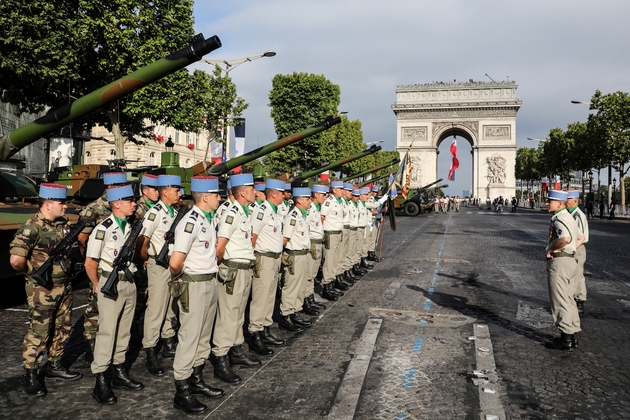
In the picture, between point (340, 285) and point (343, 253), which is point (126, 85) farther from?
point (343, 253)

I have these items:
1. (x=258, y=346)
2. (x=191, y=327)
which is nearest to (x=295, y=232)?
(x=258, y=346)

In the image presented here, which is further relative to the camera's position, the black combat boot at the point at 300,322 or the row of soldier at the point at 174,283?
the black combat boot at the point at 300,322

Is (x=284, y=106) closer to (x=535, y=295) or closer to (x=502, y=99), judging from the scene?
(x=535, y=295)

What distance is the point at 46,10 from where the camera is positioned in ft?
63.1

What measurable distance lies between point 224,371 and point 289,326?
6.23 ft

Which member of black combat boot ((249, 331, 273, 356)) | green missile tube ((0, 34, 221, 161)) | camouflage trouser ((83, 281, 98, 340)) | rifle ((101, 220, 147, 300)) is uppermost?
green missile tube ((0, 34, 221, 161))

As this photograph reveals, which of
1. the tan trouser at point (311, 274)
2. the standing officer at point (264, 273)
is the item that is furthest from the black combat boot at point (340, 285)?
the standing officer at point (264, 273)

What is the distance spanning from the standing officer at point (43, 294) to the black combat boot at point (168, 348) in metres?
0.98

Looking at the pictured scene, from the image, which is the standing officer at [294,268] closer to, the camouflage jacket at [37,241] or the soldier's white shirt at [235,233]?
the soldier's white shirt at [235,233]

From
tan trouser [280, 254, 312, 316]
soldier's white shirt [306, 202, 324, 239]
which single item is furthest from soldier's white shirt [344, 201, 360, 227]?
tan trouser [280, 254, 312, 316]

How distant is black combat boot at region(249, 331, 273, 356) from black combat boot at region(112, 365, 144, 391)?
4.75ft

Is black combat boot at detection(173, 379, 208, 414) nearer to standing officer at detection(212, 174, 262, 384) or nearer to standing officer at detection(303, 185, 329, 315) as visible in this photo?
standing officer at detection(212, 174, 262, 384)

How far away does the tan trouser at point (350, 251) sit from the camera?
10.7 metres

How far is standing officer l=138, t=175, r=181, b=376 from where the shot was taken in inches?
220
